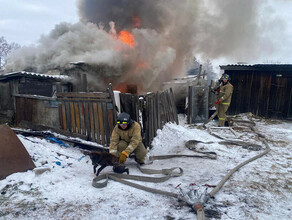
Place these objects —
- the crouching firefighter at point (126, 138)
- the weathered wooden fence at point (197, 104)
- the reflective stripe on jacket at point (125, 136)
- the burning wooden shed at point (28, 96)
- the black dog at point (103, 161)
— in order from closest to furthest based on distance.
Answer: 1. the black dog at point (103, 161)
2. the crouching firefighter at point (126, 138)
3. the reflective stripe on jacket at point (125, 136)
4. the burning wooden shed at point (28, 96)
5. the weathered wooden fence at point (197, 104)

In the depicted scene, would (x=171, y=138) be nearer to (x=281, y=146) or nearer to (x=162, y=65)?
(x=281, y=146)

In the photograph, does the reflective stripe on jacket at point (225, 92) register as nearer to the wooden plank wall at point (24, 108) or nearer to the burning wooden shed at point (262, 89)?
the burning wooden shed at point (262, 89)

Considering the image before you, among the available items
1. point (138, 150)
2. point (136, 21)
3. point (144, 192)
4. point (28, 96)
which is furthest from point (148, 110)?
point (136, 21)

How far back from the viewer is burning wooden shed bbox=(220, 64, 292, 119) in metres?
11.7

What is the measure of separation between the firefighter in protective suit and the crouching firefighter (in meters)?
5.11

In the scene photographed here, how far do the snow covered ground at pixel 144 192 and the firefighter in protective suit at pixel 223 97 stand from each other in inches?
137

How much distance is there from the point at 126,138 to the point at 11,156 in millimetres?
2308

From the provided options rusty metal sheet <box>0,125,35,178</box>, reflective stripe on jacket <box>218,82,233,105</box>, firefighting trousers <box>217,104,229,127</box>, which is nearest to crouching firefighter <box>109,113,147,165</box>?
rusty metal sheet <box>0,125,35,178</box>

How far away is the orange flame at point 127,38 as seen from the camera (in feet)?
66.4

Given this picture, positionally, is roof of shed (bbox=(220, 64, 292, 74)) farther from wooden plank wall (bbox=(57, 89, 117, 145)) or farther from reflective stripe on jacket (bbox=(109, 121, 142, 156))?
reflective stripe on jacket (bbox=(109, 121, 142, 156))

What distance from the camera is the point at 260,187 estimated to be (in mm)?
3770

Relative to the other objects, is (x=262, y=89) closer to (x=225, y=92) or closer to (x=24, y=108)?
(x=225, y=92)

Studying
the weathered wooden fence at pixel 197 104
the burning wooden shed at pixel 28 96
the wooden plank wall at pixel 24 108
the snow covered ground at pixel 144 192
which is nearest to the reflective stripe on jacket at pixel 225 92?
the weathered wooden fence at pixel 197 104

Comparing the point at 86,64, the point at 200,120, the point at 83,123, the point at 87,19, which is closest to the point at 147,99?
the point at 83,123
